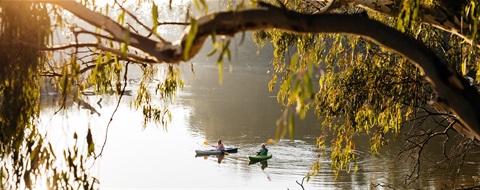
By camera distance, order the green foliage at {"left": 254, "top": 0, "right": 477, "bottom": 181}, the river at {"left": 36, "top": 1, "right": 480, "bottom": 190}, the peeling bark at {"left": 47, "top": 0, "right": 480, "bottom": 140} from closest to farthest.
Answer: the peeling bark at {"left": 47, "top": 0, "right": 480, "bottom": 140} < the green foliage at {"left": 254, "top": 0, "right": 477, "bottom": 181} < the river at {"left": 36, "top": 1, "right": 480, "bottom": 190}

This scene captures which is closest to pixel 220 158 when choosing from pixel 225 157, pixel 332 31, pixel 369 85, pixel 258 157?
pixel 225 157

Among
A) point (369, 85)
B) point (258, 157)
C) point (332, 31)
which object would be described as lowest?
point (258, 157)

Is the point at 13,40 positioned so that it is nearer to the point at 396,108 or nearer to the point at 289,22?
the point at 289,22

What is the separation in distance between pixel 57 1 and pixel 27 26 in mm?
379

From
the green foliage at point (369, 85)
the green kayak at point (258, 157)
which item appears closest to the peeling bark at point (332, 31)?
the green foliage at point (369, 85)

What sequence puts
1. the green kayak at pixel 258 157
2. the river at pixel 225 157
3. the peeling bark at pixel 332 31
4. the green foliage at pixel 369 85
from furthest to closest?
the green kayak at pixel 258 157 < the river at pixel 225 157 < the green foliage at pixel 369 85 < the peeling bark at pixel 332 31

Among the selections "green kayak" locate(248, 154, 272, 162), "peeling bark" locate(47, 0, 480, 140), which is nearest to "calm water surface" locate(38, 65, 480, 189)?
"green kayak" locate(248, 154, 272, 162)

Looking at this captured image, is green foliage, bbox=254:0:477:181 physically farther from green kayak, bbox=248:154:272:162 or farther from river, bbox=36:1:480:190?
green kayak, bbox=248:154:272:162

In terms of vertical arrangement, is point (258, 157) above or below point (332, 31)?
below

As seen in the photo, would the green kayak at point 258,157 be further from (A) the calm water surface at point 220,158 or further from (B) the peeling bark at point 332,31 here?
(B) the peeling bark at point 332,31

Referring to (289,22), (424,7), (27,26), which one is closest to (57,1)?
(27,26)

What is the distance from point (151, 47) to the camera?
220 cm

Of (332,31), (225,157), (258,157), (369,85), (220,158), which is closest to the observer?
(332,31)

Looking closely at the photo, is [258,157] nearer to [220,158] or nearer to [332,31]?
[220,158]
